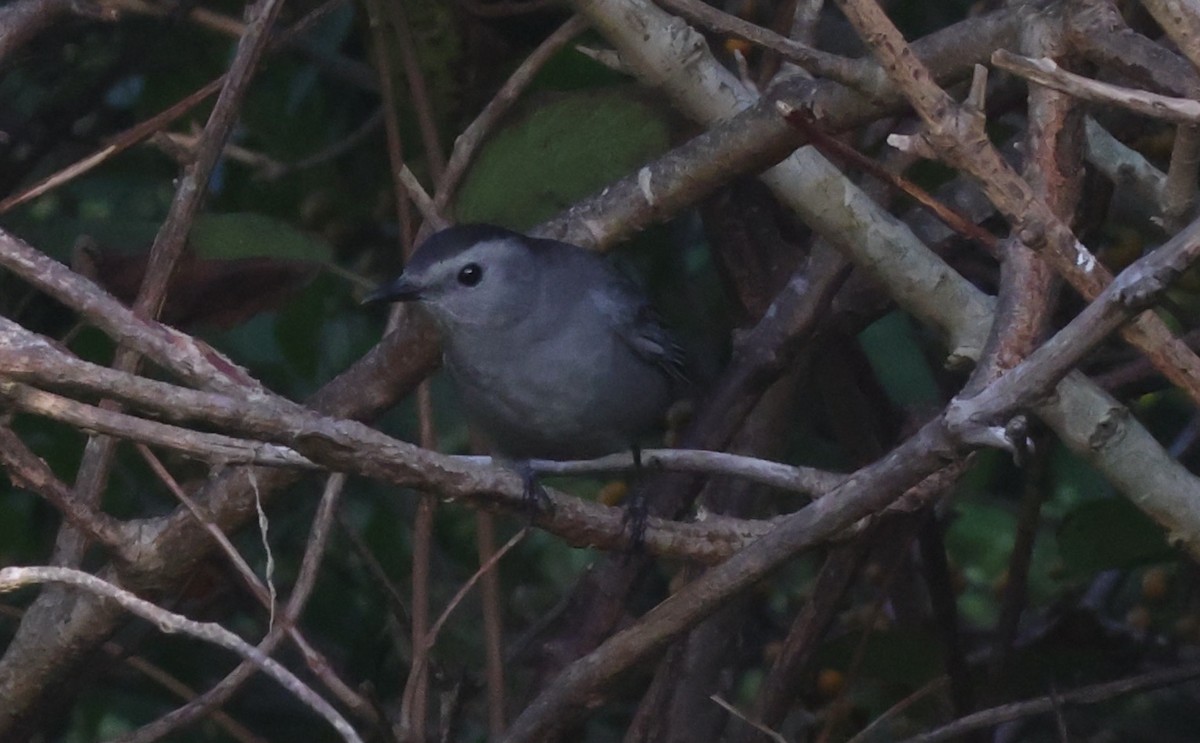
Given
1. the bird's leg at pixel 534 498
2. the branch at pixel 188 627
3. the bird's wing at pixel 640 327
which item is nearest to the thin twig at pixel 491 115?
the bird's wing at pixel 640 327

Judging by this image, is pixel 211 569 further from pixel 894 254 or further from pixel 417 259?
pixel 894 254

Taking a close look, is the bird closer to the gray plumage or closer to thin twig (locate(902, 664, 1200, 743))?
the gray plumage

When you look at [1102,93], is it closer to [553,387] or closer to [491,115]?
[491,115]

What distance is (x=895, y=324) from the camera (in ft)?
11.4

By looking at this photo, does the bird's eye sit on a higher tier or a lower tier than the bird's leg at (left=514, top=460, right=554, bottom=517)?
higher

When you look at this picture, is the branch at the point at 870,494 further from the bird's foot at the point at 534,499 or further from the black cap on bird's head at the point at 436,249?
the black cap on bird's head at the point at 436,249

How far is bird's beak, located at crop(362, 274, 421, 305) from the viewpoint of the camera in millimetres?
3381

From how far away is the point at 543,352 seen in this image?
12.3 ft

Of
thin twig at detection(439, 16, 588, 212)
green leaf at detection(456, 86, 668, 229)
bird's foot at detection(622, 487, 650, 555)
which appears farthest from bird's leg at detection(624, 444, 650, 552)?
thin twig at detection(439, 16, 588, 212)

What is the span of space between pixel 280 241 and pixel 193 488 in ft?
1.93

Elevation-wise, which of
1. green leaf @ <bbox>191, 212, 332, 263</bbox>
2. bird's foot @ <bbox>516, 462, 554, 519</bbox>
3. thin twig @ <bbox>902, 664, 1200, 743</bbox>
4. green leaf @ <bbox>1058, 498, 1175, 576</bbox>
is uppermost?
green leaf @ <bbox>191, 212, 332, 263</bbox>

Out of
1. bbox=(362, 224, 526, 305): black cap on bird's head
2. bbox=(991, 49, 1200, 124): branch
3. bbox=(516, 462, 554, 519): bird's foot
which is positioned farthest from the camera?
bbox=(362, 224, 526, 305): black cap on bird's head

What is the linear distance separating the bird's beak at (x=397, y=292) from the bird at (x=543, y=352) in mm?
21

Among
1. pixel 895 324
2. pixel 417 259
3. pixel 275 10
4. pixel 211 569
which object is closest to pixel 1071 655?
pixel 895 324
